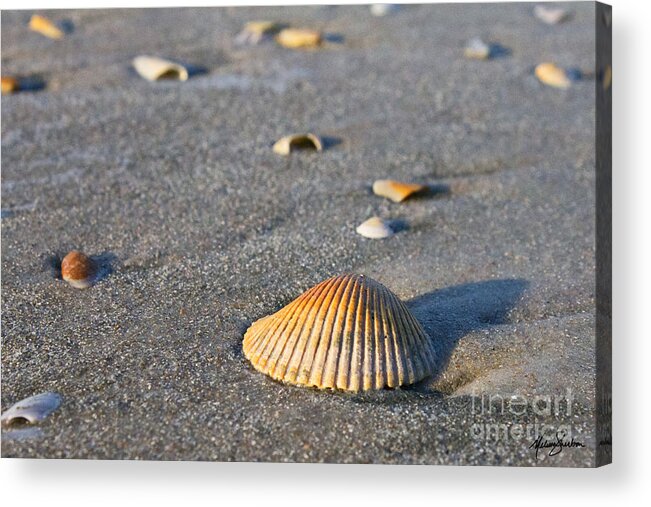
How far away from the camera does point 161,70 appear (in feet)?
15.8

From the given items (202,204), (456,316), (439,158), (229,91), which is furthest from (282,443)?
(229,91)

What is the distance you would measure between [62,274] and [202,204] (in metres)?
0.74

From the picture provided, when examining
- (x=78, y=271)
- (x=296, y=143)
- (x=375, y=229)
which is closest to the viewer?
(x=78, y=271)

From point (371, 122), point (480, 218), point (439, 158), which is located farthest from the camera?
point (371, 122)

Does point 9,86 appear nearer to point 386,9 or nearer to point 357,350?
point 386,9

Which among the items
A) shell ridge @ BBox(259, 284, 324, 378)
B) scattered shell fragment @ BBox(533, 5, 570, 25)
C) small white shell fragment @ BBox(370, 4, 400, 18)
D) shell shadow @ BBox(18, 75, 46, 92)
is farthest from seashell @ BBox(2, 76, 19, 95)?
scattered shell fragment @ BBox(533, 5, 570, 25)

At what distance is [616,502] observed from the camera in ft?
9.02

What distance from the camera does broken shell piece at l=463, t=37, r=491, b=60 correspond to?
16.0 feet

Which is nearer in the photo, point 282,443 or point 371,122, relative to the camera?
point 282,443

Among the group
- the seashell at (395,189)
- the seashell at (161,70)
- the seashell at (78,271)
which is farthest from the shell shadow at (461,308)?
the seashell at (161,70)

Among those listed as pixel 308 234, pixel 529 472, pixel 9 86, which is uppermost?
pixel 9 86

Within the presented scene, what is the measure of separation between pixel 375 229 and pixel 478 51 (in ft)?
5.84

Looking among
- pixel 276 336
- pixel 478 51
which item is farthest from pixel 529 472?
pixel 478 51

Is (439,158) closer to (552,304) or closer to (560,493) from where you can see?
(552,304)
